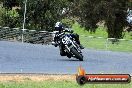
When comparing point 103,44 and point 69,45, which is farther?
point 103,44

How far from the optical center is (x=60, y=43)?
20672mm

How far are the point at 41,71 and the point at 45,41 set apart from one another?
15.2m

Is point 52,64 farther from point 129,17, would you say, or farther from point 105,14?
point 129,17

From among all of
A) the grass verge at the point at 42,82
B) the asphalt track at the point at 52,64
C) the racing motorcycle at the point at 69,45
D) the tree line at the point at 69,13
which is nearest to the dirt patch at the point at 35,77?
the grass verge at the point at 42,82

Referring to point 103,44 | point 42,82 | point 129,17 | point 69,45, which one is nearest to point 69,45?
point 69,45

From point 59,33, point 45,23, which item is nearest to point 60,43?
point 59,33

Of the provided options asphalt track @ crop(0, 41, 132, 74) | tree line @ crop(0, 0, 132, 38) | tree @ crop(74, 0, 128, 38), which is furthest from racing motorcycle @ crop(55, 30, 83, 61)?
tree @ crop(74, 0, 128, 38)

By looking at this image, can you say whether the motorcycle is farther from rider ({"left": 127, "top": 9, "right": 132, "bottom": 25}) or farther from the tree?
rider ({"left": 127, "top": 9, "right": 132, "bottom": 25})

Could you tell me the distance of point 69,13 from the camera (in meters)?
49.2

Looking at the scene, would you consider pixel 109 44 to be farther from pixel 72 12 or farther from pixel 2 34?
pixel 72 12

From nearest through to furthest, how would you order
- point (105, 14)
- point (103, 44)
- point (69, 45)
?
point (69, 45)
point (103, 44)
point (105, 14)

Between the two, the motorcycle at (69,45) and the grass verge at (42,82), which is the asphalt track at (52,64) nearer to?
the motorcycle at (69,45)

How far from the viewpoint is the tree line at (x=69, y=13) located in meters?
37.4

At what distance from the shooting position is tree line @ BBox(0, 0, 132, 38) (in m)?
37.4
